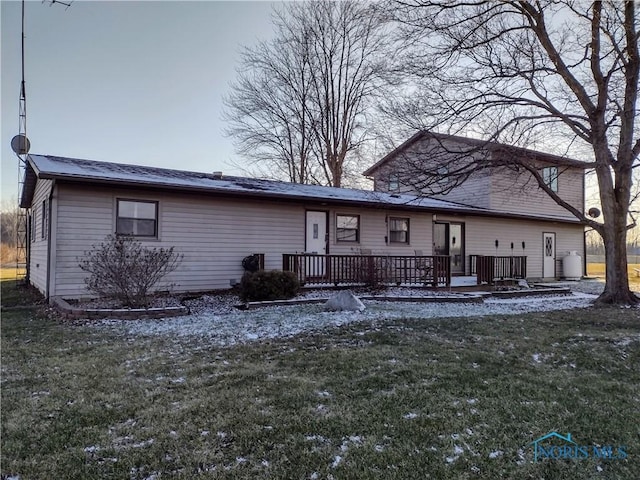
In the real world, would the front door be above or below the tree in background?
below

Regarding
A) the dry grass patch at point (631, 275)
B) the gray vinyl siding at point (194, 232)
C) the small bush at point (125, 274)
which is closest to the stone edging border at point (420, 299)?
the small bush at point (125, 274)

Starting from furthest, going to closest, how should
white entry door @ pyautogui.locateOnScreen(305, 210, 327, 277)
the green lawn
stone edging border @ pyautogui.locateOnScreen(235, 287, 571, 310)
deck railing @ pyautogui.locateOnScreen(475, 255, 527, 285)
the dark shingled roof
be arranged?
deck railing @ pyautogui.locateOnScreen(475, 255, 527, 285) → white entry door @ pyautogui.locateOnScreen(305, 210, 327, 277) → the dark shingled roof → stone edging border @ pyautogui.locateOnScreen(235, 287, 571, 310) → the green lawn

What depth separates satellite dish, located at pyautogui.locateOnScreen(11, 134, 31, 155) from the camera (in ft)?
38.6

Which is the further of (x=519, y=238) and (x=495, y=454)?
(x=519, y=238)

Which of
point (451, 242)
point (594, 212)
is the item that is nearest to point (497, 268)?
point (451, 242)

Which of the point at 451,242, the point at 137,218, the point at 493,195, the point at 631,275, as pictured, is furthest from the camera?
the point at 631,275

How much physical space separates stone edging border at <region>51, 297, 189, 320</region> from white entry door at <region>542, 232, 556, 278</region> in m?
16.4

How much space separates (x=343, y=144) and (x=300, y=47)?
671 cm

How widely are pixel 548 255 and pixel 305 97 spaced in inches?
675

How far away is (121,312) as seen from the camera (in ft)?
23.9

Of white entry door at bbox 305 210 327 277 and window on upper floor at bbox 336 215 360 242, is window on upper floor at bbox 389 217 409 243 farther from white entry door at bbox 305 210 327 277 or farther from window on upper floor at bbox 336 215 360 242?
white entry door at bbox 305 210 327 277

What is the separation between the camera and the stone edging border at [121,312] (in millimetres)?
7125

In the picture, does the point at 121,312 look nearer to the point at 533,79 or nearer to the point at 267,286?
the point at 267,286

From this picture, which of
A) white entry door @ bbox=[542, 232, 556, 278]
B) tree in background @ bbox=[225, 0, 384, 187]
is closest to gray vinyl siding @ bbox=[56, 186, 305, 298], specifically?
white entry door @ bbox=[542, 232, 556, 278]
